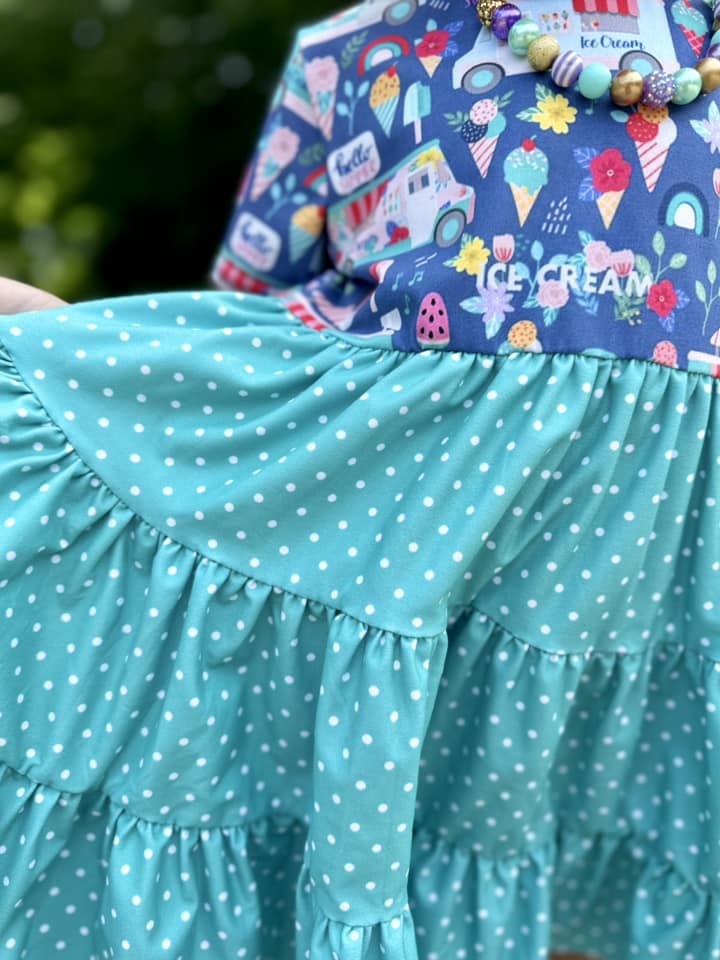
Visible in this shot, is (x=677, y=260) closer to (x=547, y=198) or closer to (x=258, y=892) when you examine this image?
(x=547, y=198)

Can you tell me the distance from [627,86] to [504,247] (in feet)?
0.53

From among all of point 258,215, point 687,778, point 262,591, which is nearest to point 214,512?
point 262,591

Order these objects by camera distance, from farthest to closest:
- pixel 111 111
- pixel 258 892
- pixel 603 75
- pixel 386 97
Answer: pixel 111 111, pixel 258 892, pixel 386 97, pixel 603 75

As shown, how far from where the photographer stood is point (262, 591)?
905 mm

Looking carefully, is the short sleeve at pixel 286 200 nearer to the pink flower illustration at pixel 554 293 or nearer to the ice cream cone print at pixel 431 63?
the ice cream cone print at pixel 431 63

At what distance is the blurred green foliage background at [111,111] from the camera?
2330mm

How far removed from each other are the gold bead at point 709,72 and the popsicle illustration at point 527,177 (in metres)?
0.15

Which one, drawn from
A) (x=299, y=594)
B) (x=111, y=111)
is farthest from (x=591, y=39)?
(x=111, y=111)

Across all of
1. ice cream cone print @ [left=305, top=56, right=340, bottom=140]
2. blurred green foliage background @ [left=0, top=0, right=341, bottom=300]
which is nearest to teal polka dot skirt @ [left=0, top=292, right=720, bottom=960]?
ice cream cone print @ [left=305, top=56, right=340, bottom=140]

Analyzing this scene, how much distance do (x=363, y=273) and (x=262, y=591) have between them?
0.32 meters

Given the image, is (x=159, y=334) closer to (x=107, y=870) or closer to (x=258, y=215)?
(x=258, y=215)

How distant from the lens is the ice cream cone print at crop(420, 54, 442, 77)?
90cm

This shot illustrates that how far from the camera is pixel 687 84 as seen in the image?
839mm

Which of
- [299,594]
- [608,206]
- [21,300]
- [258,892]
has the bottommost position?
[258,892]
